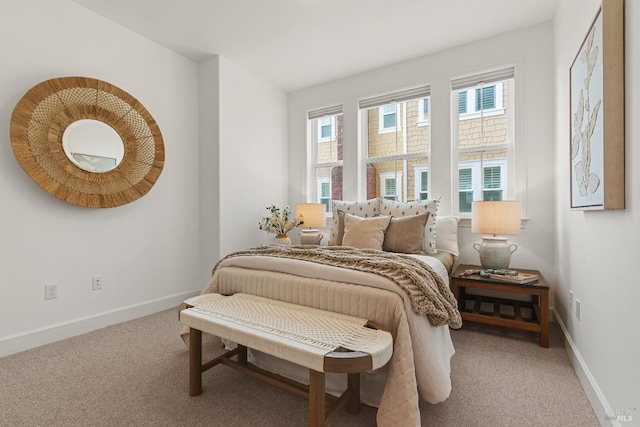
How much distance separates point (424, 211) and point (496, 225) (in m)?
0.61

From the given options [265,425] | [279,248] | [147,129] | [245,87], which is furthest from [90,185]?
[265,425]

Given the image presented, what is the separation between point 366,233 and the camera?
2.68m

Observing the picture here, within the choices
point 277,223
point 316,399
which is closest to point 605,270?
point 316,399

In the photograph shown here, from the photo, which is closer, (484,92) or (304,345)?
(304,345)

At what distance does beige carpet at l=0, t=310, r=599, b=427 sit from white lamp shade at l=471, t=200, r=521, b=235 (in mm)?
853

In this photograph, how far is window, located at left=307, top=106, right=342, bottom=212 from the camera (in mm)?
4102

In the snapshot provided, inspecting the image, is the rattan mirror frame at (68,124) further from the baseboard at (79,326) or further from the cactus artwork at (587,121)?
the cactus artwork at (587,121)

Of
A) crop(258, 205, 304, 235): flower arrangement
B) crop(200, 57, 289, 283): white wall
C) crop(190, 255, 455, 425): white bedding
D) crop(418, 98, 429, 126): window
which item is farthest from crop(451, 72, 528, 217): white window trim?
crop(200, 57, 289, 283): white wall

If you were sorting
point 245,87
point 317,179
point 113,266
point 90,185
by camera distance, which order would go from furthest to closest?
point 317,179 < point 245,87 < point 113,266 < point 90,185

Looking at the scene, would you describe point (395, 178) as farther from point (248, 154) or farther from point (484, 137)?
point (248, 154)

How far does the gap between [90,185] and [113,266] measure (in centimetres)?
75

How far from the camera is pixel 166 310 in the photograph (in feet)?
10.3

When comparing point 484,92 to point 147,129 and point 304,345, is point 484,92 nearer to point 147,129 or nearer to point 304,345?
point 304,345

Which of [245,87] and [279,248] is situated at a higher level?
[245,87]
